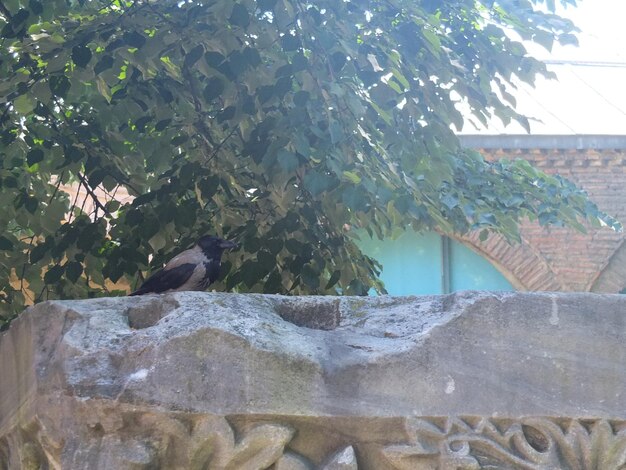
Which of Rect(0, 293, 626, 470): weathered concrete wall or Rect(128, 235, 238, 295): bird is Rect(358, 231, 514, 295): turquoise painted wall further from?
Rect(0, 293, 626, 470): weathered concrete wall

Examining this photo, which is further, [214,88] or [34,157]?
[34,157]

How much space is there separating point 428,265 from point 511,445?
7483mm

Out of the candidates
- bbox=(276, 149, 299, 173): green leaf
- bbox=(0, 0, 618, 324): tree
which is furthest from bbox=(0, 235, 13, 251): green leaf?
bbox=(276, 149, 299, 173): green leaf

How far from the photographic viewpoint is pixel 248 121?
463 cm

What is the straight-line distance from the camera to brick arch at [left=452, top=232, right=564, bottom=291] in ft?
31.7

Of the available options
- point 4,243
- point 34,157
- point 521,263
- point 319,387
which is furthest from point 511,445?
point 521,263

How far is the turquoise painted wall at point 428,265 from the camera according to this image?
32.3 feet

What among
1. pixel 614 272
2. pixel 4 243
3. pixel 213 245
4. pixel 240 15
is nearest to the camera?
pixel 240 15

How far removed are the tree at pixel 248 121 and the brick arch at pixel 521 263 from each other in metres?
4.39

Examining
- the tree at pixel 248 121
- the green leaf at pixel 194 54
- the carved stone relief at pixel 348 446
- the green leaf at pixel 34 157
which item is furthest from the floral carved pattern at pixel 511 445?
the green leaf at pixel 34 157

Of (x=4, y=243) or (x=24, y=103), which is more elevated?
(x=24, y=103)

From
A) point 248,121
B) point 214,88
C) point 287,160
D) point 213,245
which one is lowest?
point 213,245

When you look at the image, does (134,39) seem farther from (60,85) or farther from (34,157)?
(34,157)

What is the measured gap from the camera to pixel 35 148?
15.6ft
